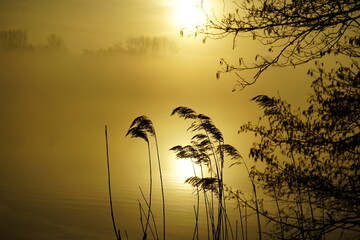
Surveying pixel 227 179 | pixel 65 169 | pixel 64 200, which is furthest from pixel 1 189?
pixel 227 179

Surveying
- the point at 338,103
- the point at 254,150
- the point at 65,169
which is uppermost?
the point at 65,169

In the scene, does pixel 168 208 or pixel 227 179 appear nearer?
pixel 168 208

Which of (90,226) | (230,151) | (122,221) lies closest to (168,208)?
(122,221)

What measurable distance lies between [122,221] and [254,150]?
30.7ft

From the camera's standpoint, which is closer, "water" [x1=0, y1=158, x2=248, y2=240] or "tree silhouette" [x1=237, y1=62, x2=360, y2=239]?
"tree silhouette" [x1=237, y1=62, x2=360, y2=239]

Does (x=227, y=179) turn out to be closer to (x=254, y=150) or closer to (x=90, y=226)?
(x=90, y=226)

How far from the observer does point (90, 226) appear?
1276cm

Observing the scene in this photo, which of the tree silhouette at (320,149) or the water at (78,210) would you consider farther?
the water at (78,210)

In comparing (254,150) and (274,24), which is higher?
(274,24)

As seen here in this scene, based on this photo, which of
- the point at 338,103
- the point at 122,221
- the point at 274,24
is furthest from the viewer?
the point at 122,221

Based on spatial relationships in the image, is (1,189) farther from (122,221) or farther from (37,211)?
(122,221)

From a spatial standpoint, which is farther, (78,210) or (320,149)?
(78,210)

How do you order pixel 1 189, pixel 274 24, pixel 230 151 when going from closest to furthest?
1. pixel 274 24
2. pixel 230 151
3. pixel 1 189

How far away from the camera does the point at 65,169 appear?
87.5 ft
